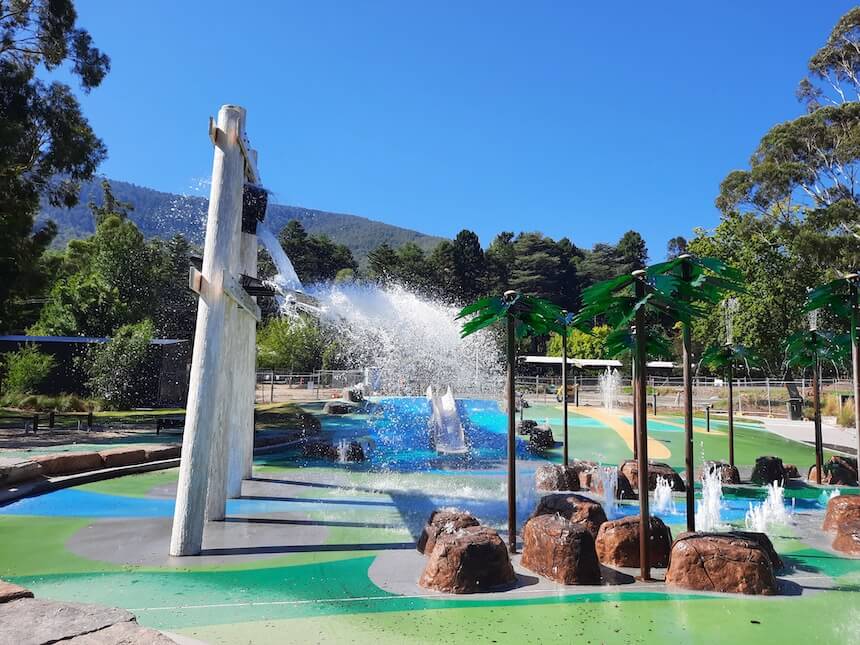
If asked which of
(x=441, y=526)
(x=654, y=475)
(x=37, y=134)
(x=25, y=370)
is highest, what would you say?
(x=37, y=134)

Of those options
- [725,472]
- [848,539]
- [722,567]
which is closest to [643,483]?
[722,567]

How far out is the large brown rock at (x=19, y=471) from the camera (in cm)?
1004

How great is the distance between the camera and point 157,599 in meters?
5.66

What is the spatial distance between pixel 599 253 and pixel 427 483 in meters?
71.1

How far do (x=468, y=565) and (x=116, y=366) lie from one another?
24.4 metres

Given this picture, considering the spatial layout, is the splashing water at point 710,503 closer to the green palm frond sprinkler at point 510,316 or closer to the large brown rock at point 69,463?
the green palm frond sprinkler at point 510,316

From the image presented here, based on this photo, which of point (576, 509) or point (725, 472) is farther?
point (725, 472)

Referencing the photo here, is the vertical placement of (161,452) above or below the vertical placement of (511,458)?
below

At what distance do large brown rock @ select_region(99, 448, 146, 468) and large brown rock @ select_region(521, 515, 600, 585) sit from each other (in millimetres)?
9421

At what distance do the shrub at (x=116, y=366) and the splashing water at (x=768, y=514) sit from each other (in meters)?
23.9

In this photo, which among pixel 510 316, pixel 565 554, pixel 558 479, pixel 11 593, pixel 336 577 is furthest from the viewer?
pixel 558 479

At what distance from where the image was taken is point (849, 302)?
10469mm

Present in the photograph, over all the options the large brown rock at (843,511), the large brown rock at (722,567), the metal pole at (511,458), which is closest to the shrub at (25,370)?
the metal pole at (511,458)

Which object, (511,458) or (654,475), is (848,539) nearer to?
(654,475)
